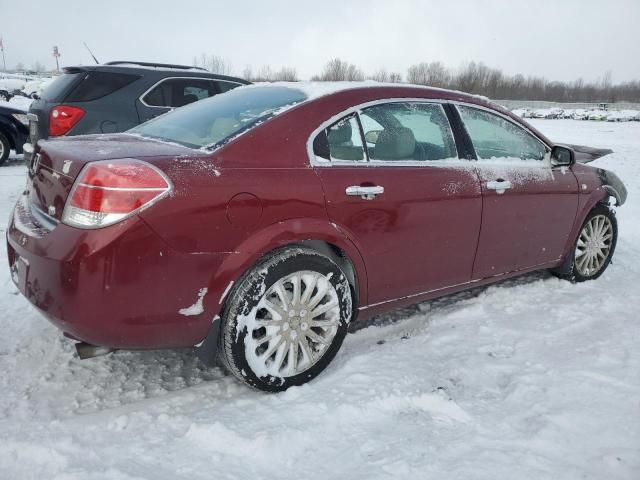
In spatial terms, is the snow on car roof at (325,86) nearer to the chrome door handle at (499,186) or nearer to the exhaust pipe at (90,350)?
the chrome door handle at (499,186)

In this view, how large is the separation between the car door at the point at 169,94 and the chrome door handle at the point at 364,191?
3.78m

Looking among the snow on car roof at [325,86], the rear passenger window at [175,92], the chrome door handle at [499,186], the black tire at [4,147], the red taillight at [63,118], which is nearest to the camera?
the snow on car roof at [325,86]

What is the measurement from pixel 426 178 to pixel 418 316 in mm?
1025

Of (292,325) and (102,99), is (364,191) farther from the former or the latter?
(102,99)

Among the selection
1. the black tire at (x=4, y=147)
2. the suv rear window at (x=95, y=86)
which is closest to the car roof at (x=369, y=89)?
the suv rear window at (x=95, y=86)

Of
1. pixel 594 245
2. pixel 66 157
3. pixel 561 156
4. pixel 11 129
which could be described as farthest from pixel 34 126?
pixel 594 245

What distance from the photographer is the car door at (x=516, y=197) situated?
345 centimetres

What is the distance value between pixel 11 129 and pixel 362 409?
8635 millimetres

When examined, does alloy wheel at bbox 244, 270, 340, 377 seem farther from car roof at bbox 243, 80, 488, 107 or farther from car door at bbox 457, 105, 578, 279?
car door at bbox 457, 105, 578, 279

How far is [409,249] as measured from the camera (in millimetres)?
3039

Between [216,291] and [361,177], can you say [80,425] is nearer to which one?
[216,291]

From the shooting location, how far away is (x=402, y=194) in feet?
9.60

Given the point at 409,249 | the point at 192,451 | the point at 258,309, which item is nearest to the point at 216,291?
the point at 258,309

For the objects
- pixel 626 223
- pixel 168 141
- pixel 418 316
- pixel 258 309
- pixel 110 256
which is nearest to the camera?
pixel 110 256
